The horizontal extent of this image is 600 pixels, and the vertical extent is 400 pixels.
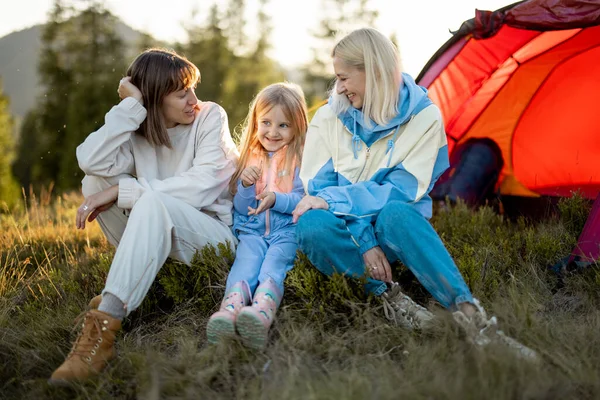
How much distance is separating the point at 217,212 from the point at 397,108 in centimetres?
105

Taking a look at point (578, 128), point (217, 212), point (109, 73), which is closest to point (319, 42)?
point (109, 73)

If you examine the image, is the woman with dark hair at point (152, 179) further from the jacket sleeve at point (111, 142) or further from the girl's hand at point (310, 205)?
the girl's hand at point (310, 205)

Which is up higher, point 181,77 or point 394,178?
point 181,77

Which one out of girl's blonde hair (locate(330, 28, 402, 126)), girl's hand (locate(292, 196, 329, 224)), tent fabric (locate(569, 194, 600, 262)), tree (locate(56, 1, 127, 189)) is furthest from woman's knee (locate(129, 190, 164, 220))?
tree (locate(56, 1, 127, 189))

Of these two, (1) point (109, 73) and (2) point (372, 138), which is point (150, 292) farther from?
(1) point (109, 73)

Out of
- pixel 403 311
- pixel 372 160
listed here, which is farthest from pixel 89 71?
pixel 403 311

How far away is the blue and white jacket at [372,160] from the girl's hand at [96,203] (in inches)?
35.8

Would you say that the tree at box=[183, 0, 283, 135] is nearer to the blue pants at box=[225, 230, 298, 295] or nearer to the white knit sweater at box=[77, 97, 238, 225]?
the white knit sweater at box=[77, 97, 238, 225]

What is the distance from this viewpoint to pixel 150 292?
3008 millimetres

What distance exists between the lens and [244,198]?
9.91 feet

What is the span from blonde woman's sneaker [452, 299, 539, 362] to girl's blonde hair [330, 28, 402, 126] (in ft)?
3.23

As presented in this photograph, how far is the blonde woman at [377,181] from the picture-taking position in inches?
93.6

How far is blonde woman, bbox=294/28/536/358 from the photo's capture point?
2.38m

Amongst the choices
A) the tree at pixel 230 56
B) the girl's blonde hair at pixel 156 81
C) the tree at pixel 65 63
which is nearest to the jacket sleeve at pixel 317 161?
the girl's blonde hair at pixel 156 81
